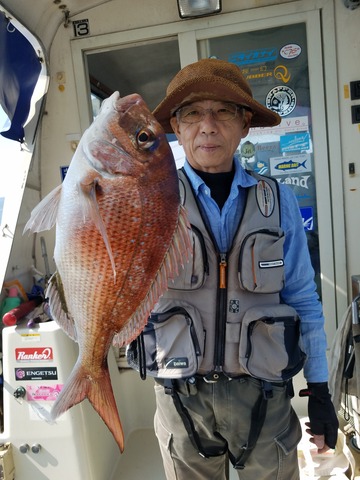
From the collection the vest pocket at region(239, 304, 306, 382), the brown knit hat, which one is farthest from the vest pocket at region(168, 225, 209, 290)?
the brown knit hat

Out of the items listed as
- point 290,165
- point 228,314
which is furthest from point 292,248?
point 290,165

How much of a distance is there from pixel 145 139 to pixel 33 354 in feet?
6.28

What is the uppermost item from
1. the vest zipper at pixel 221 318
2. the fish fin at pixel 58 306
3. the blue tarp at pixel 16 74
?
the blue tarp at pixel 16 74

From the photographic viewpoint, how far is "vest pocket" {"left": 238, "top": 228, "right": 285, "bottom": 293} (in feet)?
5.16

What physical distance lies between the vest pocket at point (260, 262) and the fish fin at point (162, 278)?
1.34 ft

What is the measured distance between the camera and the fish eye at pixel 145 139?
→ 1.16 m

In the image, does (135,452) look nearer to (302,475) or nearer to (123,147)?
(302,475)

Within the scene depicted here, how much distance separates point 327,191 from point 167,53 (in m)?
2.97

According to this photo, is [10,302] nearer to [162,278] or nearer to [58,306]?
[58,306]

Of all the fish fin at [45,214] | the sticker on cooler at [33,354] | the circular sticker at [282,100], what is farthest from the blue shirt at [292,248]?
the circular sticker at [282,100]

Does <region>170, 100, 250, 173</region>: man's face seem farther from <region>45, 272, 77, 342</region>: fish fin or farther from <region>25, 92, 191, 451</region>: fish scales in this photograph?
<region>45, 272, 77, 342</region>: fish fin

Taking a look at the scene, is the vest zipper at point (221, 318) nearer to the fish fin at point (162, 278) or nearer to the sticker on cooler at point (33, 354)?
the fish fin at point (162, 278)

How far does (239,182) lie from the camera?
1.67 meters

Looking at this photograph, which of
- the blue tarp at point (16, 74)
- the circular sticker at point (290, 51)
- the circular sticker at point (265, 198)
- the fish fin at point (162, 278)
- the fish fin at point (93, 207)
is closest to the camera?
the fish fin at point (93, 207)
